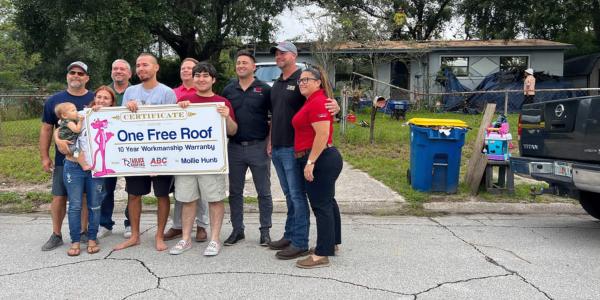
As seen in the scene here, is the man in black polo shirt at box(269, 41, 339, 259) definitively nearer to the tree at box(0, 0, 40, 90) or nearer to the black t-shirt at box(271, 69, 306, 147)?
the black t-shirt at box(271, 69, 306, 147)

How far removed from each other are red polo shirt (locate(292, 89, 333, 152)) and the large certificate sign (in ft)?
2.68

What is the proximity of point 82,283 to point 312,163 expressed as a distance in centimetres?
208

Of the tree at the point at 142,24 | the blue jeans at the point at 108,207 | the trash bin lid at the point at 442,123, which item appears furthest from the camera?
the tree at the point at 142,24

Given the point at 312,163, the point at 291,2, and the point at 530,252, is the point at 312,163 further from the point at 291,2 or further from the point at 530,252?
the point at 291,2

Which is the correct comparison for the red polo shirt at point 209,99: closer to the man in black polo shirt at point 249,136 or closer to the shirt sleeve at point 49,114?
the man in black polo shirt at point 249,136

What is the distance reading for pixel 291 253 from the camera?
4.55 meters

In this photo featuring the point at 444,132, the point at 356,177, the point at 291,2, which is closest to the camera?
the point at 444,132

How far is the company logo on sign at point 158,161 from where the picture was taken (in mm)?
4789

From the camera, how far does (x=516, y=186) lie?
24.7 feet

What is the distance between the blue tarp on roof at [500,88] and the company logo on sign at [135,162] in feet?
57.9

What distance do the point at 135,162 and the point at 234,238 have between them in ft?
4.08

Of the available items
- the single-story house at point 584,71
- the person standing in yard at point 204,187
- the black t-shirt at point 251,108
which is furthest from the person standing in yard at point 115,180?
the single-story house at point 584,71

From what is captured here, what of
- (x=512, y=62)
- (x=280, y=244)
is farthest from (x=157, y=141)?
(x=512, y=62)

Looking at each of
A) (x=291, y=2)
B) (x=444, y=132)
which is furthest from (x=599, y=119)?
(x=291, y=2)
